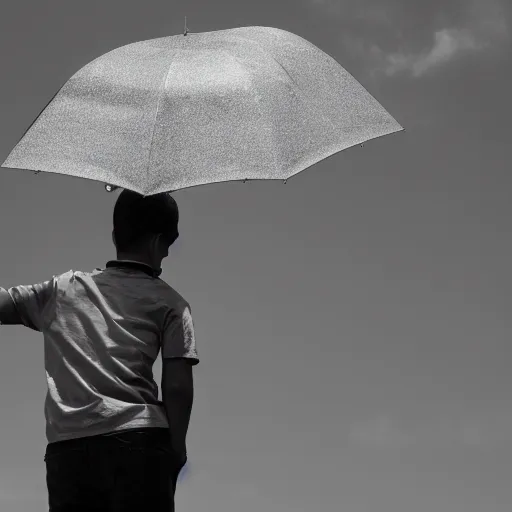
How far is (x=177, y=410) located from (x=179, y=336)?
34 cm

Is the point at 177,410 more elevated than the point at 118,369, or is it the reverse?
the point at 118,369

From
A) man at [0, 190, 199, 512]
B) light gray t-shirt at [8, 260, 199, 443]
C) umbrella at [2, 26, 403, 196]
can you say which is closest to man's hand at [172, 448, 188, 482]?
man at [0, 190, 199, 512]

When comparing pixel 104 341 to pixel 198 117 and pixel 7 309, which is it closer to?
pixel 7 309

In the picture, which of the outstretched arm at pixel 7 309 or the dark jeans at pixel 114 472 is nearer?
the dark jeans at pixel 114 472

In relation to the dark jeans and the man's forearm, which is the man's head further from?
the dark jeans

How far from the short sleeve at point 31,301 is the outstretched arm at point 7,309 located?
2 cm

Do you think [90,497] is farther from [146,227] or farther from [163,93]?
[163,93]

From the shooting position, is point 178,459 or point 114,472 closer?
point 114,472

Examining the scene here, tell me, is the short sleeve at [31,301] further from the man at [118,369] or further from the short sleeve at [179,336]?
the short sleeve at [179,336]

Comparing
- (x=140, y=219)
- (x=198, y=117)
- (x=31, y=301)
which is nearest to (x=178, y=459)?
(x=31, y=301)

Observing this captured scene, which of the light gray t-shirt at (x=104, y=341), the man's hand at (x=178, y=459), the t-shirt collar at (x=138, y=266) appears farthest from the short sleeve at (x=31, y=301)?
the man's hand at (x=178, y=459)

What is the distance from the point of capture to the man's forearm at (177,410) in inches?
195

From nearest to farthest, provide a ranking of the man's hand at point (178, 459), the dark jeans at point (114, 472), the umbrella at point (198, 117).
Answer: the dark jeans at point (114, 472) → the man's hand at point (178, 459) → the umbrella at point (198, 117)

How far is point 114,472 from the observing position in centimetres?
489
